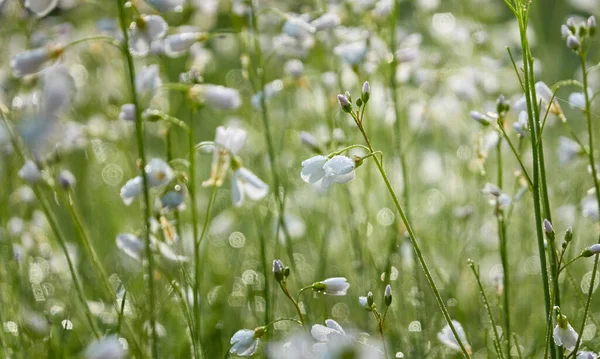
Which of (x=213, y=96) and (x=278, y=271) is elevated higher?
(x=213, y=96)

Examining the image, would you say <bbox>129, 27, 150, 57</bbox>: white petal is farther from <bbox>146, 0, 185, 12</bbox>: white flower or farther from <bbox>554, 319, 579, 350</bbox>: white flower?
<bbox>554, 319, 579, 350</bbox>: white flower

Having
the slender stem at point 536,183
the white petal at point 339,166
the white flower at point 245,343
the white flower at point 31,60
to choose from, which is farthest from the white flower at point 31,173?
the slender stem at point 536,183

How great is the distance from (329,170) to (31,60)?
2.06 ft

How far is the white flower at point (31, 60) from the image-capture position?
4.68 feet

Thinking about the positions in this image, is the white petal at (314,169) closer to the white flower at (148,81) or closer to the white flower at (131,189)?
the white flower at (131,189)

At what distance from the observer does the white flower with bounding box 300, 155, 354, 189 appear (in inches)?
48.5

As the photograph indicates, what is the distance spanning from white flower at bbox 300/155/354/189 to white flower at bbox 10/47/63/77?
55 centimetres

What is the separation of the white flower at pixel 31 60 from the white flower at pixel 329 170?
55 cm

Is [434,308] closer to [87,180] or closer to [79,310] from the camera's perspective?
[79,310]

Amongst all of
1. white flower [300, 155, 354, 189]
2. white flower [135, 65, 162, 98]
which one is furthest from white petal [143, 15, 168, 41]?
white flower [300, 155, 354, 189]

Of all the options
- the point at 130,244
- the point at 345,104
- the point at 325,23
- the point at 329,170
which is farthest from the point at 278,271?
the point at 325,23

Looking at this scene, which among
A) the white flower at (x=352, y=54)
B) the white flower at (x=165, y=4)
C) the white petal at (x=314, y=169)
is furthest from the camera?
the white flower at (x=352, y=54)

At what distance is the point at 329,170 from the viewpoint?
4.05ft

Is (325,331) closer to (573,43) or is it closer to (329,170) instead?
(329,170)
